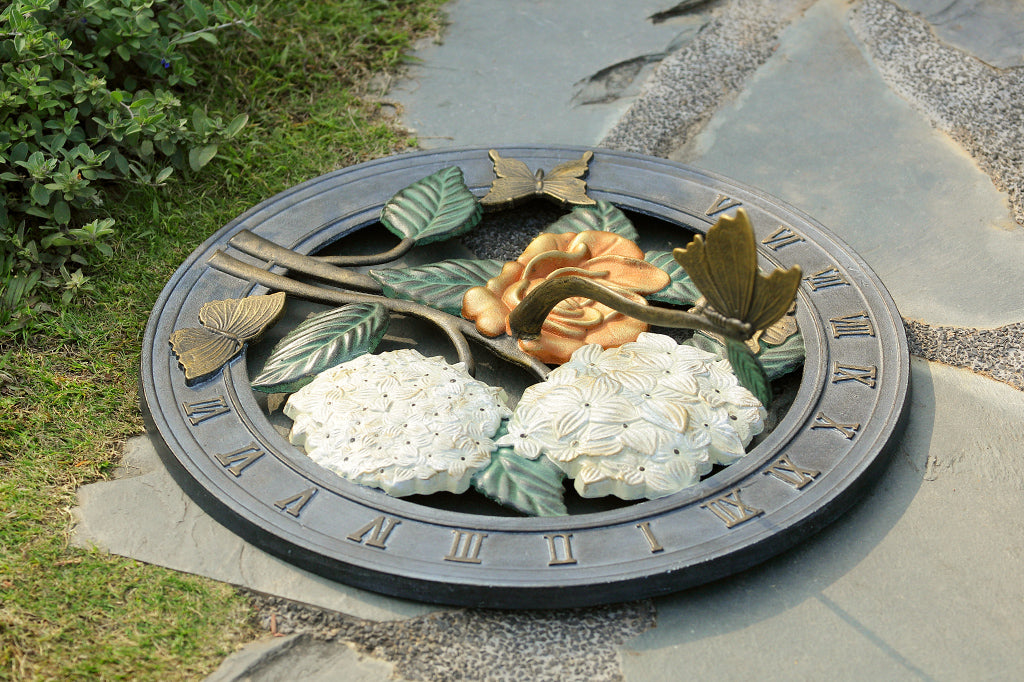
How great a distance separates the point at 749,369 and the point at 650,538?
1.26ft

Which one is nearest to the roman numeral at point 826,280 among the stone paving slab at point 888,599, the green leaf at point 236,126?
the stone paving slab at point 888,599

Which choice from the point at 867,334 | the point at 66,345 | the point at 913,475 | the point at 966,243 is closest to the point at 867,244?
the point at 966,243

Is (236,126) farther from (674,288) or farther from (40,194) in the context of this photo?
(674,288)

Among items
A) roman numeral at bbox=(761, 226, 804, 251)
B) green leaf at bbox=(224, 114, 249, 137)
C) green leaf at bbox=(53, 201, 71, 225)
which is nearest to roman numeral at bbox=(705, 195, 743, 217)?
roman numeral at bbox=(761, 226, 804, 251)

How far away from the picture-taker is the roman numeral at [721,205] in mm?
2811

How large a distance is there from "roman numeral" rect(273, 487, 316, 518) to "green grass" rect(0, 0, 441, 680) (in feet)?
0.64

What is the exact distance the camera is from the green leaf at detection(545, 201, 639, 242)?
274 centimetres

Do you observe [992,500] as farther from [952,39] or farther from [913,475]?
[952,39]

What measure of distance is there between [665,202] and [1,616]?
192cm

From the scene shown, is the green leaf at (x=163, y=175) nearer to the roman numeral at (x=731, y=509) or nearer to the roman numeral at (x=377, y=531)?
the roman numeral at (x=377, y=531)

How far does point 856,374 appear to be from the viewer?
2320 millimetres

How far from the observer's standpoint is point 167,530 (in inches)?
84.2

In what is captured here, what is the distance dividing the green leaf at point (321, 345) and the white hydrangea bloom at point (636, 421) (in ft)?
1.46

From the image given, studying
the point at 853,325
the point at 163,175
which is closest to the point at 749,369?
the point at 853,325
